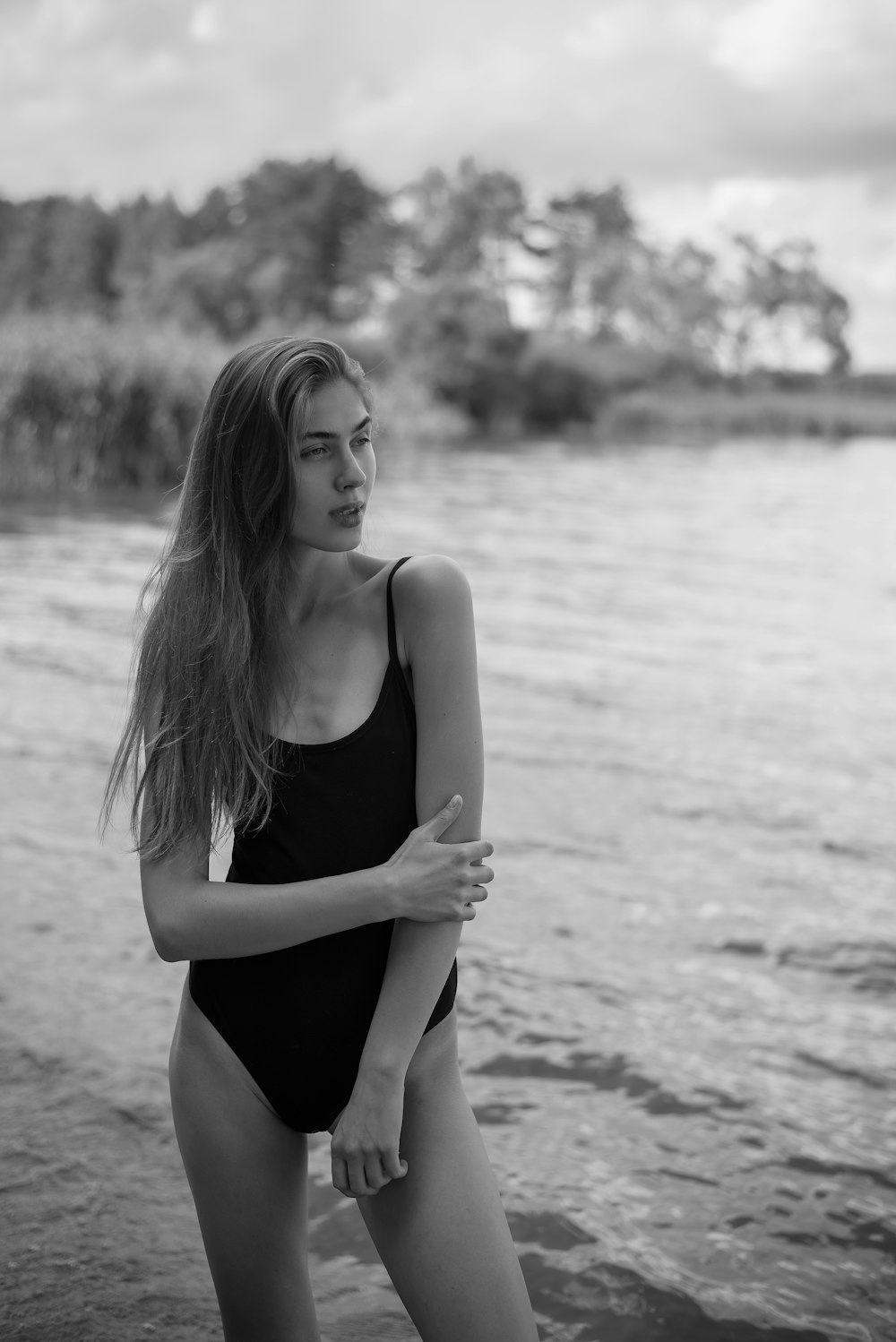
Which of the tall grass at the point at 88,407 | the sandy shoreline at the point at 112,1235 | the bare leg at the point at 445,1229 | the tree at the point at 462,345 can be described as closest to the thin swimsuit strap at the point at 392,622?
the bare leg at the point at 445,1229

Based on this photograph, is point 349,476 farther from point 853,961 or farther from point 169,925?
point 853,961

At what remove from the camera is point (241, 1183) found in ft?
6.71

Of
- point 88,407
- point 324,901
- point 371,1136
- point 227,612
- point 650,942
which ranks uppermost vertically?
point 88,407

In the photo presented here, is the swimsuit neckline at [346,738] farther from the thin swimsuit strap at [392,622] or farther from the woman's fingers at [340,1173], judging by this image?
the woman's fingers at [340,1173]

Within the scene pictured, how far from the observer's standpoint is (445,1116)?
6.63ft

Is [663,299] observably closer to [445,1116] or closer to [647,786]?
[647,786]

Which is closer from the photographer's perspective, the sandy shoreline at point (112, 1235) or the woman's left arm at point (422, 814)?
the woman's left arm at point (422, 814)

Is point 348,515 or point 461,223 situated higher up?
point 461,223

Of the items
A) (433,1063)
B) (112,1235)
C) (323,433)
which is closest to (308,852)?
(433,1063)

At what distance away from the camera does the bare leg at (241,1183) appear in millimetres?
2041

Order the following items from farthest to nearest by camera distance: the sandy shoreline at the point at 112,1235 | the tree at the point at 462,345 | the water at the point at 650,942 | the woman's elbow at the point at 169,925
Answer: the tree at the point at 462,345 < the water at the point at 650,942 < the sandy shoreline at the point at 112,1235 < the woman's elbow at the point at 169,925

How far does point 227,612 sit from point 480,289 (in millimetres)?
56503

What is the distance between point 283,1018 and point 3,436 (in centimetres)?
1789

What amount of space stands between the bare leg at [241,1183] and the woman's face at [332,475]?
2.62 feet
